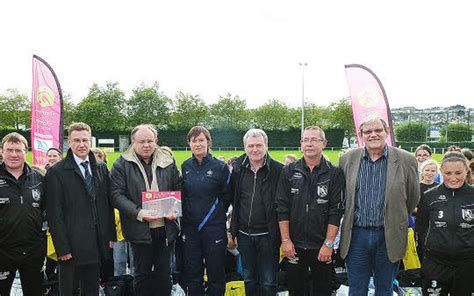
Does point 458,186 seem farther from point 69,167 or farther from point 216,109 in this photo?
point 216,109

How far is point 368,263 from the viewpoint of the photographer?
3.96 meters

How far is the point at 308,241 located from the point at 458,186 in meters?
1.62

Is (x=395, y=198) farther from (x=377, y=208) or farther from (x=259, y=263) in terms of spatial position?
(x=259, y=263)

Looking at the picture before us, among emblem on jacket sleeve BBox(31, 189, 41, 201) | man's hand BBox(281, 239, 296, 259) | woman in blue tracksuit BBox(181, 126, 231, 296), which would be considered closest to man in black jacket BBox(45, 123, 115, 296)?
emblem on jacket sleeve BBox(31, 189, 41, 201)

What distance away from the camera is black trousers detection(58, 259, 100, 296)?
3.99 meters

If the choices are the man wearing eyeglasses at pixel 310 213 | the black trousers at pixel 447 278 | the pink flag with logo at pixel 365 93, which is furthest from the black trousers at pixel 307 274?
the pink flag with logo at pixel 365 93

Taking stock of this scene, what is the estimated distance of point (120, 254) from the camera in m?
5.64

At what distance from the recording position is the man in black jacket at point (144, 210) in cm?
417

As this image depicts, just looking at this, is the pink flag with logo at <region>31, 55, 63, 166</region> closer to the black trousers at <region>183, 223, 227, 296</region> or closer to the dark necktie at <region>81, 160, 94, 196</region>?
the dark necktie at <region>81, 160, 94, 196</region>

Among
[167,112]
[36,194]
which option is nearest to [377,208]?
[36,194]

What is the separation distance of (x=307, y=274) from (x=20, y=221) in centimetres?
294

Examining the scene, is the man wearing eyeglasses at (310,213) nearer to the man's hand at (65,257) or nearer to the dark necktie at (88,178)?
the dark necktie at (88,178)

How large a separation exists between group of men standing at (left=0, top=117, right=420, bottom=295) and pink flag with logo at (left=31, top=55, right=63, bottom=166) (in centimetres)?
805

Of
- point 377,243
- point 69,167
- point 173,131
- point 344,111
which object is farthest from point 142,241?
point 344,111
